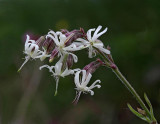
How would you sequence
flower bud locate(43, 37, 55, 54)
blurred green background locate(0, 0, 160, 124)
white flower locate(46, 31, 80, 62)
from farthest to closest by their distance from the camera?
1. blurred green background locate(0, 0, 160, 124)
2. flower bud locate(43, 37, 55, 54)
3. white flower locate(46, 31, 80, 62)

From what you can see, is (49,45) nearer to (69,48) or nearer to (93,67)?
(69,48)

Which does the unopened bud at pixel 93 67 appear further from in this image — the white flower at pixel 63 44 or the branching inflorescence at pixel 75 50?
the white flower at pixel 63 44

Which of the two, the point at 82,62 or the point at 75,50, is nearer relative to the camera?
the point at 75,50

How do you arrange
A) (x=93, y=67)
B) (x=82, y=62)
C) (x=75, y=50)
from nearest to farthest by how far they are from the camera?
(x=75, y=50) < (x=93, y=67) < (x=82, y=62)

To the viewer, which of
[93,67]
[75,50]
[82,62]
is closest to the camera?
[75,50]

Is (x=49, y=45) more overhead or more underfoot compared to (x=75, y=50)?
more overhead

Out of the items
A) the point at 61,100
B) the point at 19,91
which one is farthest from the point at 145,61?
the point at 19,91

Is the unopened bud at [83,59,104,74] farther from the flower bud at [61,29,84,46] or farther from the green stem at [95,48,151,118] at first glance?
the flower bud at [61,29,84,46]

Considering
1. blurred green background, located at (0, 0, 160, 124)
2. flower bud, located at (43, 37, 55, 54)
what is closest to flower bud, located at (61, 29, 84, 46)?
flower bud, located at (43, 37, 55, 54)

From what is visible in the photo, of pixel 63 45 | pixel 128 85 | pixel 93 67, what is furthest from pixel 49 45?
pixel 128 85

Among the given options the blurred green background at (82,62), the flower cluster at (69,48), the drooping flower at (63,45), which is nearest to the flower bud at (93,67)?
the flower cluster at (69,48)

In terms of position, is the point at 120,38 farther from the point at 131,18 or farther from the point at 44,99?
the point at 44,99
